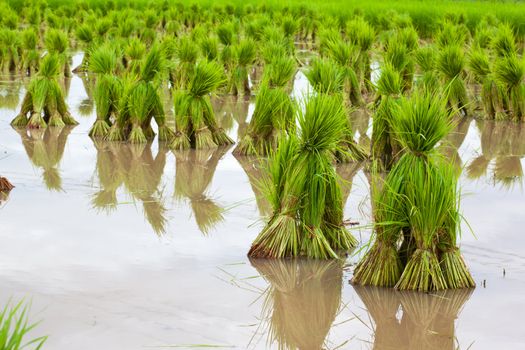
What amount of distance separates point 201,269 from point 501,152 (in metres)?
4.98

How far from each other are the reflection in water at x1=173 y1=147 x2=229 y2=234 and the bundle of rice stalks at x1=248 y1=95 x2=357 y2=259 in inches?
31.3

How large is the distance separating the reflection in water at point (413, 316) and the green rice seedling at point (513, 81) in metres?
6.06

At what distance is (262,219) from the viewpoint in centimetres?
706

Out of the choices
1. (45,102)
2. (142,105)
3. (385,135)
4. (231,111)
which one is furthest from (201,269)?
(231,111)

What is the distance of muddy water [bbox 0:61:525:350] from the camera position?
4.93 metres

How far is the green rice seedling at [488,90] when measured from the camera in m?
11.5

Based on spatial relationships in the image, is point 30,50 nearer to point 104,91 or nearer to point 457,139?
point 104,91

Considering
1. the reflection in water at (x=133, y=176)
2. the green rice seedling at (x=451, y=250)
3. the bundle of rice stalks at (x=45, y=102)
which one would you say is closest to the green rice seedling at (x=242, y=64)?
the bundle of rice stalks at (x=45, y=102)

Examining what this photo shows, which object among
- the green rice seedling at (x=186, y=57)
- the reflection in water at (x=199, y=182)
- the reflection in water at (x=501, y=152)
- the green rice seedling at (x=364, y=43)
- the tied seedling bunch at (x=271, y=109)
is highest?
the green rice seedling at (x=364, y=43)

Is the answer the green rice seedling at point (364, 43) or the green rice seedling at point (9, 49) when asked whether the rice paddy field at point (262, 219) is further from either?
the green rice seedling at point (9, 49)

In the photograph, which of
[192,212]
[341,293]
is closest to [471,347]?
[341,293]

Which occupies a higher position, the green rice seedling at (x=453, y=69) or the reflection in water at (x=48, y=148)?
the green rice seedling at (x=453, y=69)

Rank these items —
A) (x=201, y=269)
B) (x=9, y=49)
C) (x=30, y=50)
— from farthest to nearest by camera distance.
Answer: (x=9, y=49) → (x=30, y=50) → (x=201, y=269)

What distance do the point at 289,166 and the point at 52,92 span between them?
191 inches
